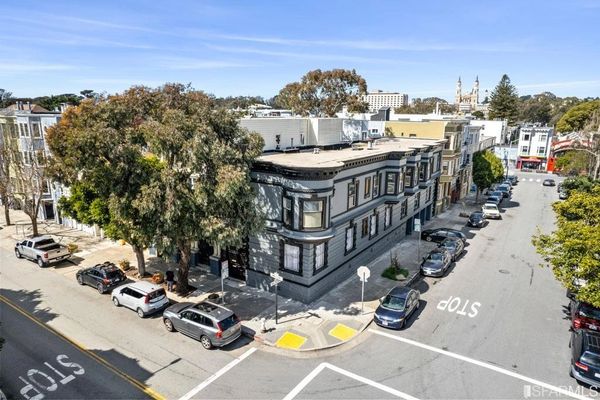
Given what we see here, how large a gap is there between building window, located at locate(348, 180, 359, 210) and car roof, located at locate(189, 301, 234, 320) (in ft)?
35.8

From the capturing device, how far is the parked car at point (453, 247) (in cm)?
2986

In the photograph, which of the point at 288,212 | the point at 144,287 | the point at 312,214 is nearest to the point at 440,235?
the point at 312,214

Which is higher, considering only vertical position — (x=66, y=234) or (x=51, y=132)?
(x=51, y=132)

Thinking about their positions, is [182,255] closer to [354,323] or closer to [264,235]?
[264,235]

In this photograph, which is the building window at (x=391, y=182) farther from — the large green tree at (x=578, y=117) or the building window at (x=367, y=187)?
Result: the large green tree at (x=578, y=117)

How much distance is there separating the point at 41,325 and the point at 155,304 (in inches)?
225

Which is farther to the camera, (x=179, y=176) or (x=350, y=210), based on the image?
(x=350, y=210)

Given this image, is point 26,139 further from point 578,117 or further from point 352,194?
point 578,117

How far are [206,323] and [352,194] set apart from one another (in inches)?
497

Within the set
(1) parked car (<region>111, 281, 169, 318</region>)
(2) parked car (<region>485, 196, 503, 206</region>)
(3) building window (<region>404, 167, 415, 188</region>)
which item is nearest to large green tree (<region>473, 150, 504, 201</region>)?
(2) parked car (<region>485, 196, 503, 206</region>)

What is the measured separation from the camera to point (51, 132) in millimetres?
24766

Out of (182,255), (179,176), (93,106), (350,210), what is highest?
(93,106)

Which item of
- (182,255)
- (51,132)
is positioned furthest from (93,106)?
(182,255)

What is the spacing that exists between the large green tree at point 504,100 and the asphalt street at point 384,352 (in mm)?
94092
